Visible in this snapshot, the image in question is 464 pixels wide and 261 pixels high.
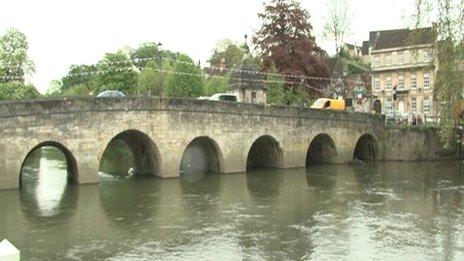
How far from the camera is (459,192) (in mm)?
25812

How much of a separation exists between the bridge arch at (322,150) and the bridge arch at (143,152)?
11527mm


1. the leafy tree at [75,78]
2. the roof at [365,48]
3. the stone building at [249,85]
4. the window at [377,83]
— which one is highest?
the roof at [365,48]

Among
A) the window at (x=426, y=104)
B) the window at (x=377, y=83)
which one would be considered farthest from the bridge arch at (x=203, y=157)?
the window at (x=377, y=83)

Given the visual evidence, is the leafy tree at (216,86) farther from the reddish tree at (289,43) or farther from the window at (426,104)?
the window at (426,104)

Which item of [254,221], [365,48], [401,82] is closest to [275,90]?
[401,82]

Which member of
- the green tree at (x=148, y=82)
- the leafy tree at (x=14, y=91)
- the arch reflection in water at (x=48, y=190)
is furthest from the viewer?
the green tree at (x=148, y=82)

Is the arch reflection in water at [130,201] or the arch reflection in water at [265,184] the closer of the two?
the arch reflection in water at [130,201]

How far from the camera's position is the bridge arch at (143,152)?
2935cm

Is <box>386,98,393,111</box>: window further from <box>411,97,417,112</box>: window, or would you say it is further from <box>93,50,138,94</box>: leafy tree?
<box>93,50,138,94</box>: leafy tree

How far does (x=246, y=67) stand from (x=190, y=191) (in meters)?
20.0

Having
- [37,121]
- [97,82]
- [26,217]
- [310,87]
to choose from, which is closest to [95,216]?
[26,217]

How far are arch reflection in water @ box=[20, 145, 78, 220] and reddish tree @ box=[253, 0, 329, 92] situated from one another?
69.9ft

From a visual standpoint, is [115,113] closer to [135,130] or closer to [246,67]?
[135,130]

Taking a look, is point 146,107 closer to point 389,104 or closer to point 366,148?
point 366,148
